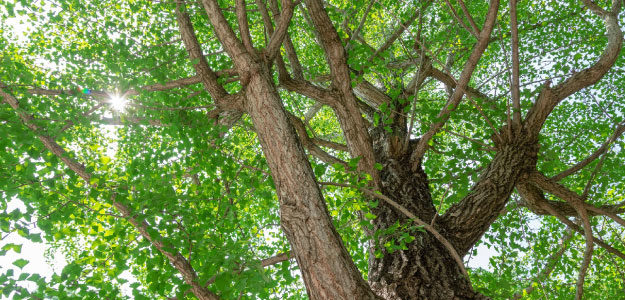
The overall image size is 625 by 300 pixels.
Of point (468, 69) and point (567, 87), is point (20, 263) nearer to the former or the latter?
point (468, 69)

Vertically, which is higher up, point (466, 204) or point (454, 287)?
point (466, 204)

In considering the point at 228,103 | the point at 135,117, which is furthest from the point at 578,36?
the point at 135,117

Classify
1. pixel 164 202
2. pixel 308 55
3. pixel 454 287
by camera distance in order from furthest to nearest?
1. pixel 308 55
2. pixel 454 287
3. pixel 164 202

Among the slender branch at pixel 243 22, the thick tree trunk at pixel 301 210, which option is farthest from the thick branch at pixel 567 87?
the slender branch at pixel 243 22

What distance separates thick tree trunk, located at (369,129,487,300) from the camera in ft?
10.9

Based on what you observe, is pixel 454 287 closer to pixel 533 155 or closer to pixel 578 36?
pixel 533 155

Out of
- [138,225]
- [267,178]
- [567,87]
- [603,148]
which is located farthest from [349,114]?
[603,148]

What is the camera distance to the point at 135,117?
14.1 feet

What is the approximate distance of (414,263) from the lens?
3.55 meters

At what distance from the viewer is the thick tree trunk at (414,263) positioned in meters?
3.32

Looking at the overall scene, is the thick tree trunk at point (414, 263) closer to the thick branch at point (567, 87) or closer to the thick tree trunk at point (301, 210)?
the thick tree trunk at point (301, 210)

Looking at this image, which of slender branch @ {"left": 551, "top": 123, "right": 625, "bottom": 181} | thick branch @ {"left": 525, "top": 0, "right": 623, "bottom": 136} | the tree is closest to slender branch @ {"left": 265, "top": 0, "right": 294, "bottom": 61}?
the tree

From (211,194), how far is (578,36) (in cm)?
775

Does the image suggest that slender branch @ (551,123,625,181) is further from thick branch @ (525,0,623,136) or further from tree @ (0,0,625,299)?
thick branch @ (525,0,623,136)
